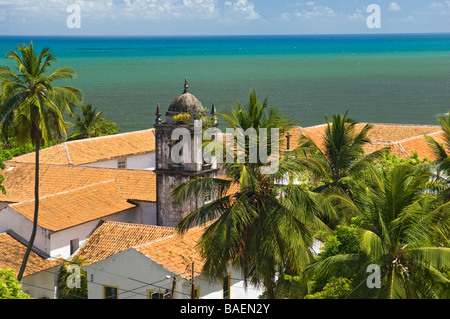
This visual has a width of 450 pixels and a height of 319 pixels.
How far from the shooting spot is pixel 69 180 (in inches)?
1484

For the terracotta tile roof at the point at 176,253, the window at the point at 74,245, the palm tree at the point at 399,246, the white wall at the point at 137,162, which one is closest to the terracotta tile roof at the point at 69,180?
the window at the point at 74,245

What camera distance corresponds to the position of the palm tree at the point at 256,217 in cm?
1964

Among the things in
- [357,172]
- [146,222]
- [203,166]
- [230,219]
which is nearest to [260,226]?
[230,219]

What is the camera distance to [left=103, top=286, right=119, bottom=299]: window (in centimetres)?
2628

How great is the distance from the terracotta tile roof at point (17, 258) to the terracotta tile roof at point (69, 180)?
5700mm

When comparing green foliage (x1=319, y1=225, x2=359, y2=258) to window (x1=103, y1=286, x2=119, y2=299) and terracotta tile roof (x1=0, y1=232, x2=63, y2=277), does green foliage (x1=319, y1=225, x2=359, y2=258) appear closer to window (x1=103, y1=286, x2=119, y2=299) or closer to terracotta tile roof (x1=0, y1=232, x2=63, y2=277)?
window (x1=103, y1=286, x2=119, y2=299)

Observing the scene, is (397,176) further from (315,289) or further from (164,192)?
(164,192)

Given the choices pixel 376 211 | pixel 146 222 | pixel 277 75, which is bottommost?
pixel 146 222

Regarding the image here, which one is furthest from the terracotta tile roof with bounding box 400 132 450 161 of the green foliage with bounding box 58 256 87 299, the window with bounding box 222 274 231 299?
the green foliage with bounding box 58 256 87 299

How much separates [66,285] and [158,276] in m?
Result: 6.11

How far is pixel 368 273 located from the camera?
15.9 meters

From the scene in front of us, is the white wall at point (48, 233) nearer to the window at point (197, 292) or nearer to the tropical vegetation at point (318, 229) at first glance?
the window at point (197, 292)
